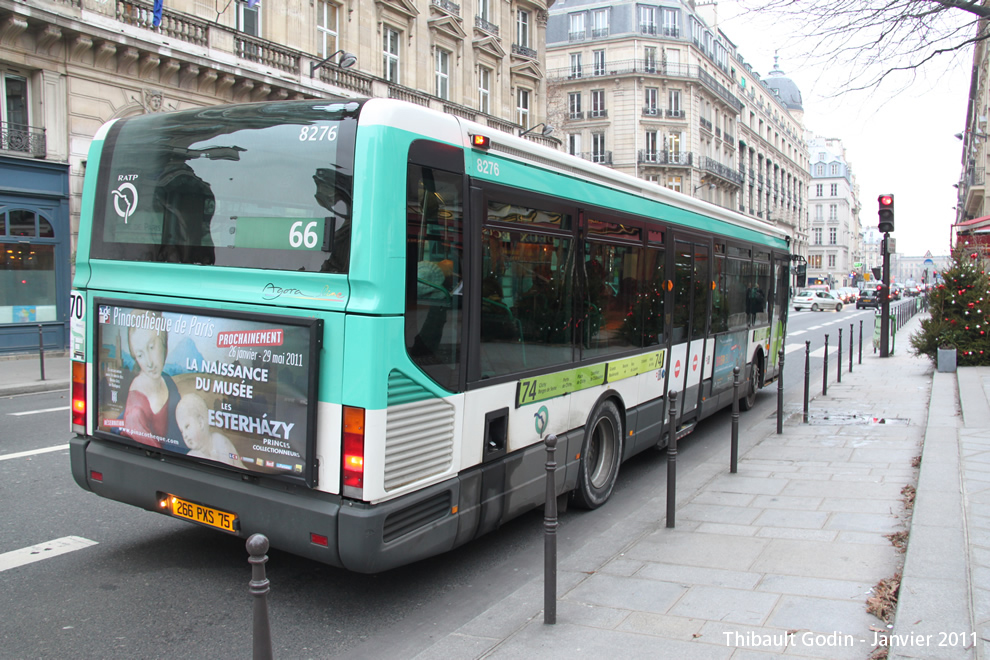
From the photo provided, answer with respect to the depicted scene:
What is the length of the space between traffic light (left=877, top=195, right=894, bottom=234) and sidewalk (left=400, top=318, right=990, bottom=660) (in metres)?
10.2

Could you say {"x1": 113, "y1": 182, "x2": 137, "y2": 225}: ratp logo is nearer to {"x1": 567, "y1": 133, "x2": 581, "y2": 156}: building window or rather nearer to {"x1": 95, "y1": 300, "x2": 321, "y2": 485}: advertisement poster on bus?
{"x1": 95, "y1": 300, "x2": 321, "y2": 485}: advertisement poster on bus

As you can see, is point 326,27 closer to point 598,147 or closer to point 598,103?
point 598,147

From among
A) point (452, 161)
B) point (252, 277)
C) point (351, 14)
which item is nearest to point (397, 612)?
point (252, 277)

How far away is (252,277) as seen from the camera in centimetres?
430

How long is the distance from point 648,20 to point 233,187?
67695 mm

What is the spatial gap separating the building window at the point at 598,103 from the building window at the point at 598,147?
5.79 feet

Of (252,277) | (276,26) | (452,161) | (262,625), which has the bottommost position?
(262,625)

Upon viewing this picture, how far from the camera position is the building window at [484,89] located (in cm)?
3203

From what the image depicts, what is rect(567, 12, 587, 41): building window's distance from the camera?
66.7m

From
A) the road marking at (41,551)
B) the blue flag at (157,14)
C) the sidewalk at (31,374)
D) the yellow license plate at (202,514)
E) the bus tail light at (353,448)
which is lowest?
the road marking at (41,551)

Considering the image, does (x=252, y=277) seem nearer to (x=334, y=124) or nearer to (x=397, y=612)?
(x=334, y=124)

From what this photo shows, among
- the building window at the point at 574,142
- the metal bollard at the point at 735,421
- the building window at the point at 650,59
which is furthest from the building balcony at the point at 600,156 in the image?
the metal bollard at the point at 735,421

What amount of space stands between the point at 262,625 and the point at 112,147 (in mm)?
3589

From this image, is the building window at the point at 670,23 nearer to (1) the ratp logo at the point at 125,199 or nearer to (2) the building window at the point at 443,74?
(2) the building window at the point at 443,74
